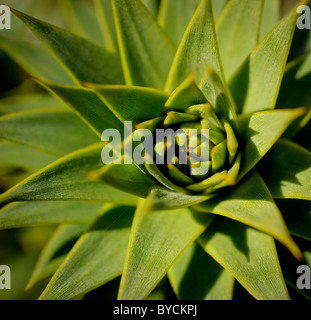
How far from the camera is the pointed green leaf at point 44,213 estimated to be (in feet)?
4.36

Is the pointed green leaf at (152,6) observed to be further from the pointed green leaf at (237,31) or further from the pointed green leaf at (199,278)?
the pointed green leaf at (199,278)

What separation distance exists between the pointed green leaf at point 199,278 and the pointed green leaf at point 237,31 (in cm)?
71

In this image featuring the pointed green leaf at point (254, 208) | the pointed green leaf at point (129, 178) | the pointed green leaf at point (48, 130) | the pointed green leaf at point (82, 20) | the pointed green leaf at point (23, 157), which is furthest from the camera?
the pointed green leaf at point (82, 20)

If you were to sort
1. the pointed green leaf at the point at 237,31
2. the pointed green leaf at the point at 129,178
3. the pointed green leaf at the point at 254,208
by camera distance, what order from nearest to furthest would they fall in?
the pointed green leaf at the point at 254,208 → the pointed green leaf at the point at 129,178 → the pointed green leaf at the point at 237,31

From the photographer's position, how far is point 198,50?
1193mm

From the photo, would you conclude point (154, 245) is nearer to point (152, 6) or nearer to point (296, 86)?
point (296, 86)

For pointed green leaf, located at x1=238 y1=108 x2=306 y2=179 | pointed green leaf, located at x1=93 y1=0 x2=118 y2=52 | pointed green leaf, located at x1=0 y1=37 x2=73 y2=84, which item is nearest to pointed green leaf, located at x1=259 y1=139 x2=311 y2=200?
pointed green leaf, located at x1=238 y1=108 x2=306 y2=179

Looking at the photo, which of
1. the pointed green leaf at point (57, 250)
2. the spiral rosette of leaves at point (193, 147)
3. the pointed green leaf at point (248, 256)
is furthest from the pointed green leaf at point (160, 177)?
the pointed green leaf at point (57, 250)

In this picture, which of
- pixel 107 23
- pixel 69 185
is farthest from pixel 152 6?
pixel 69 185

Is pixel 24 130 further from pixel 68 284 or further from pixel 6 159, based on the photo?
pixel 68 284

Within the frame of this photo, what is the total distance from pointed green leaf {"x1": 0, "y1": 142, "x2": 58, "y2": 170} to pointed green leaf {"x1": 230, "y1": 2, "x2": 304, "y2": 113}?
0.92 metres

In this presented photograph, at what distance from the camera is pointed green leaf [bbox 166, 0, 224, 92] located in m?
1.11
